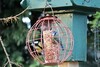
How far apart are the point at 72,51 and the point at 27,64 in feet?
5.84

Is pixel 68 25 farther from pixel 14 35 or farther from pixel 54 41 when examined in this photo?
pixel 14 35

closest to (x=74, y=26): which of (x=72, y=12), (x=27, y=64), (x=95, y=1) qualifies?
(x=72, y=12)

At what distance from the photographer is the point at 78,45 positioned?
2334mm

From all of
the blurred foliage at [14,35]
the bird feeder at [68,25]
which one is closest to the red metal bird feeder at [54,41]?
the bird feeder at [68,25]

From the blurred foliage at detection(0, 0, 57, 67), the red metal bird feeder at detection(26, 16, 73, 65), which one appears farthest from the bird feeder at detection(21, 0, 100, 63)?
the blurred foliage at detection(0, 0, 57, 67)

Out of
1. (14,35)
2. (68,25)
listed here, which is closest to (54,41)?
(68,25)

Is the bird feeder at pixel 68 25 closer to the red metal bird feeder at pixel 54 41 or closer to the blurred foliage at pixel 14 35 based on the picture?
the red metal bird feeder at pixel 54 41

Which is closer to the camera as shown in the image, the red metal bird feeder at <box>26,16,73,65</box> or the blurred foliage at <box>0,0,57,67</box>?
the red metal bird feeder at <box>26,16,73,65</box>

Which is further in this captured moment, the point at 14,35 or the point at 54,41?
the point at 14,35

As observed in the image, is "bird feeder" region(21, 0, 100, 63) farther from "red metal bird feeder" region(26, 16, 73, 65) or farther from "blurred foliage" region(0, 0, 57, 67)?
"blurred foliage" region(0, 0, 57, 67)

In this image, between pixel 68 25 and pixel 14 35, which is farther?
pixel 14 35

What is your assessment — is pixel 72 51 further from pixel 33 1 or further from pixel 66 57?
pixel 33 1

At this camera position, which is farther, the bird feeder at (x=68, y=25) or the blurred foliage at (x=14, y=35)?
the blurred foliage at (x=14, y=35)

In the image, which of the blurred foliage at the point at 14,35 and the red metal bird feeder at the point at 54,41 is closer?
the red metal bird feeder at the point at 54,41
